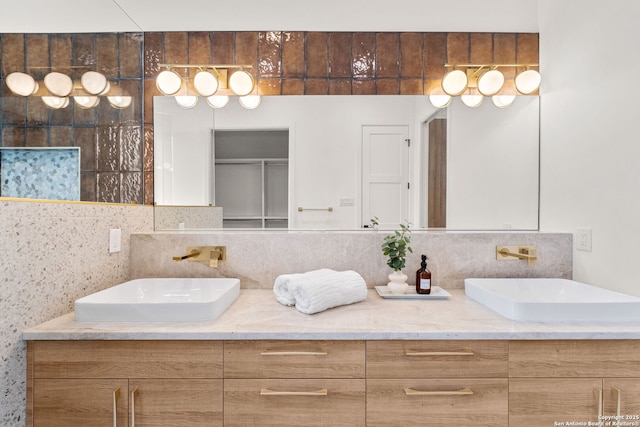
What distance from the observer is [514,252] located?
1652 millimetres

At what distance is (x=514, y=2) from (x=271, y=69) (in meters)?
1.32

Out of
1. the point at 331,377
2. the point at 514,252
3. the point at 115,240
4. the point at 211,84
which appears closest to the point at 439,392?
the point at 331,377

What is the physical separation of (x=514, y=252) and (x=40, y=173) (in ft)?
6.62

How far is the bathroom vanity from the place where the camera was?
3.48ft

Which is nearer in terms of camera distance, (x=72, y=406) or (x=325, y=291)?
(x=72, y=406)

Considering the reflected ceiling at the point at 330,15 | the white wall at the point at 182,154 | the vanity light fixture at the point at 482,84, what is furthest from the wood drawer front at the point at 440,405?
the reflected ceiling at the point at 330,15

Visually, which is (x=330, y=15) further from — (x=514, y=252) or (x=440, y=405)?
(x=440, y=405)

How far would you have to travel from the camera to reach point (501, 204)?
178cm

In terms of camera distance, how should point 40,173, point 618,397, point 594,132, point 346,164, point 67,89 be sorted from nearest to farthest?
point 618,397, point 40,173, point 67,89, point 594,132, point 346,164

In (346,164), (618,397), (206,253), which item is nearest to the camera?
→ (618,397)

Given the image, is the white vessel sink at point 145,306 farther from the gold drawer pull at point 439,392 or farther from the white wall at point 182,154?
the gold drawer pull at point 439,392

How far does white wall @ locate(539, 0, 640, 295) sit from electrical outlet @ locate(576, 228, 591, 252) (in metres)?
0.03

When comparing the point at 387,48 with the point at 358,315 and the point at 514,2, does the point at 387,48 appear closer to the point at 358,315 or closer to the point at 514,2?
the point at 514,2

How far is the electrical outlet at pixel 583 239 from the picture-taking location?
1513 mm
